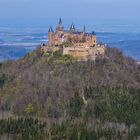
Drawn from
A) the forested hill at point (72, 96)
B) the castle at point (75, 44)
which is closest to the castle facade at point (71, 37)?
the castle at point (75, 44)

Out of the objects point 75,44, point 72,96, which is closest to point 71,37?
point 75,44

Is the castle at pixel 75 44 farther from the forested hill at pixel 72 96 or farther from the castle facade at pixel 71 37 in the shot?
the forested hill at pixel 72 96

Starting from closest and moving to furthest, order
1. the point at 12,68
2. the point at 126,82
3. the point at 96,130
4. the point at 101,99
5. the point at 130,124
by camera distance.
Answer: the point at 96,130, the point at 130,124, the point at 101,99, the point at 126,82, the point at 12,68

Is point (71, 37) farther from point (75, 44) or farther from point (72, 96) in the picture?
point (72, 96)

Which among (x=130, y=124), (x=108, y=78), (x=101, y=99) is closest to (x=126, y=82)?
(x=108, y=78)

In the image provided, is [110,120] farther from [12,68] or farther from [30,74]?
[12,68]

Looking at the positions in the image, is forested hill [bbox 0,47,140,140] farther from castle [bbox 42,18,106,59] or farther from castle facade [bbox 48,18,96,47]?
castle facade [bbox 48,18,96,47]
